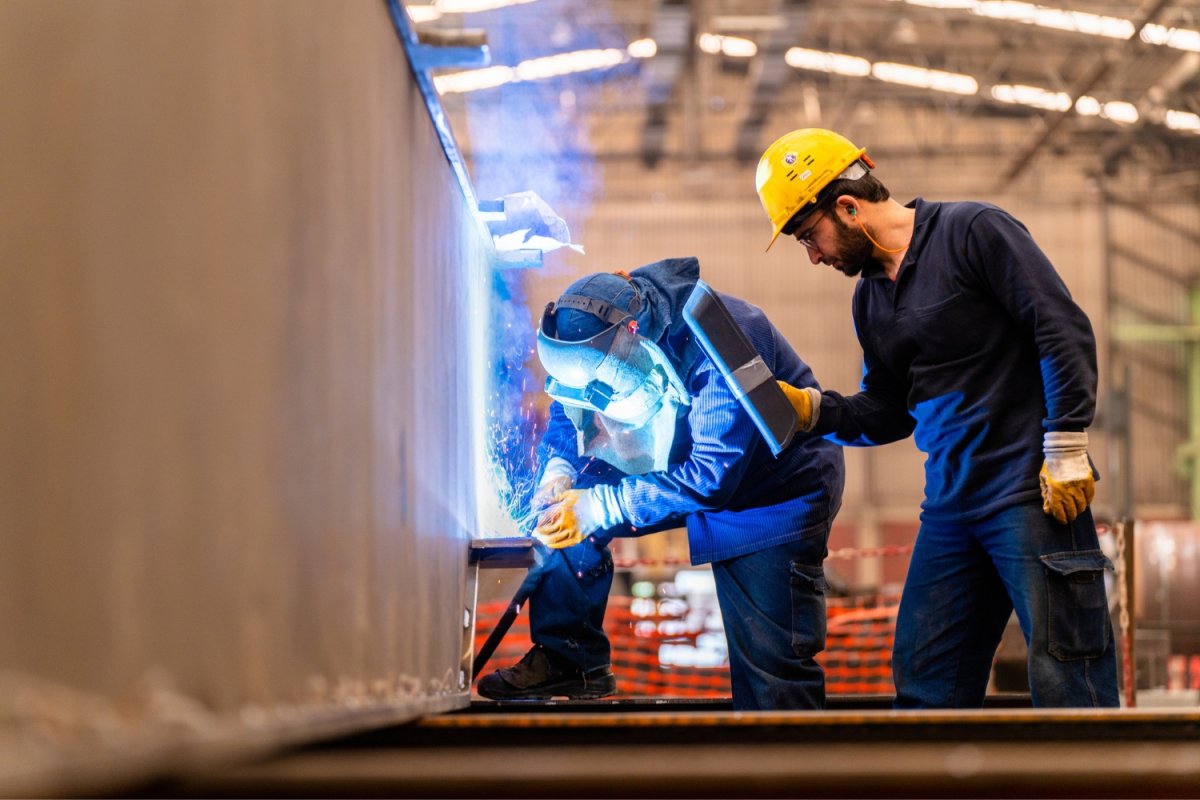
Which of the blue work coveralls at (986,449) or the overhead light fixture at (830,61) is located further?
the overhead light fixture at (830,61)

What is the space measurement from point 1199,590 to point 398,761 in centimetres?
1123

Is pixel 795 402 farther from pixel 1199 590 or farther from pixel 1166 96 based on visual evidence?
pixel 1166 96

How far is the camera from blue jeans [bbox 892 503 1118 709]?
2.98 metres

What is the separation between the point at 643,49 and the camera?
1667 centimetres

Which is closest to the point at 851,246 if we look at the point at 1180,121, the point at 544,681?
the point at 544,681

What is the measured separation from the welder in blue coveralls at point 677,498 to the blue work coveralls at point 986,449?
32 cm

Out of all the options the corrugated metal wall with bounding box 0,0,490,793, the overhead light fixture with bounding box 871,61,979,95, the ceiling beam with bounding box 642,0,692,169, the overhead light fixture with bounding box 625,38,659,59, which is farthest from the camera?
the overhead light fixture with bounding box 871,61,979,95

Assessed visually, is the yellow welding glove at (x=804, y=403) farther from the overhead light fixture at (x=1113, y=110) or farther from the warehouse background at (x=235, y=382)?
the overhead light fixture at (x=1113, y=110)

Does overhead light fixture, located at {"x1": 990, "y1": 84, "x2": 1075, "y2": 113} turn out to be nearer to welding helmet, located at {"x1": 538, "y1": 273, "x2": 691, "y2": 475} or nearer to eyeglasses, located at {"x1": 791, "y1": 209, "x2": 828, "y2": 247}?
eyeglasses, located at {"x1": 791, "y1": 209, "x2": 828, "y2": 247}

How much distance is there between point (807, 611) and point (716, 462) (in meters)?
0.53

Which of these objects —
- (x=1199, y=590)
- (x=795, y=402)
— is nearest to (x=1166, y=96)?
(x=1199, y=590)

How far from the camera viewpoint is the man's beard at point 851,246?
347 centimetres

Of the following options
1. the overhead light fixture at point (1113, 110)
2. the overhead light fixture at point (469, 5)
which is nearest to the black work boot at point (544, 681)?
the overhead light fixture at point (469, 5)

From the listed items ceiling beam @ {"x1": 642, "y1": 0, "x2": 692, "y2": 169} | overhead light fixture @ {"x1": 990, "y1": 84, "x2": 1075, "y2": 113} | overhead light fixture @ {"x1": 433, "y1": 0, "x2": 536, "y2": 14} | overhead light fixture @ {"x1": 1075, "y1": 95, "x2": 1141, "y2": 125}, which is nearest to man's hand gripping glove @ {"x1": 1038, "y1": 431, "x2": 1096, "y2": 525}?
overhead light fixture @ {"x1": 433, "y1": 0, "x2": 536, "y2": 14}
